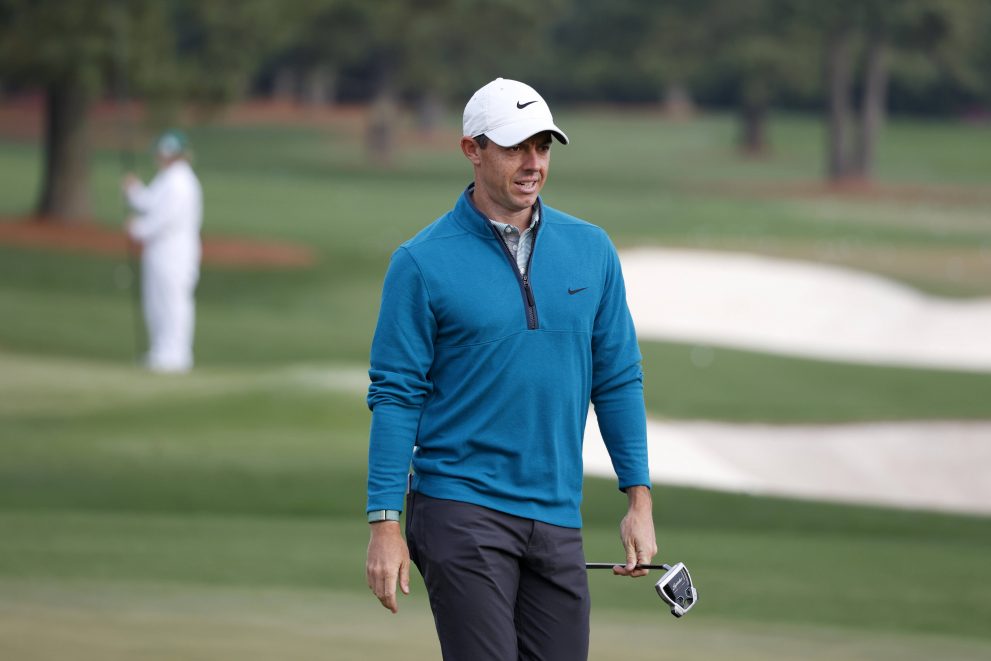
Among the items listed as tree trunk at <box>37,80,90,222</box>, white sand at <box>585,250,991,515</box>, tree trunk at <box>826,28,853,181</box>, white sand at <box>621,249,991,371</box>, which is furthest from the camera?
tree trunk at <box>826,28,853,181</box>

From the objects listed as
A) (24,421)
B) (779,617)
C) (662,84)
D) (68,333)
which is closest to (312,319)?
(68,333)

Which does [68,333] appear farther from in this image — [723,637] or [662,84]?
[662,84]

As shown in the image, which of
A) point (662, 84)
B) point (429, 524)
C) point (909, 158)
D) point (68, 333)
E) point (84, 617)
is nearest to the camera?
point (429, 524)

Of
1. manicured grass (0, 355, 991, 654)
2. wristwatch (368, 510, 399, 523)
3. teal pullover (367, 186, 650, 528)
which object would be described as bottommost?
manicured grass (0, 355, 991, 654)

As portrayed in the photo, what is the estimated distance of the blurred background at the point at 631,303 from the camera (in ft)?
26.1

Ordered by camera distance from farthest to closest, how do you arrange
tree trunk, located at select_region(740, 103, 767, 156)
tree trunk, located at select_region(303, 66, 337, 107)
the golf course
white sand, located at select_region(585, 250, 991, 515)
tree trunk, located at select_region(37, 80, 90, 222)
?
tree trunk, located at select_region(303, 66, 337, 107), tree trunk, located at select_region(740, 103, 767, 156), tree trunk, located at select_region(37, 80, 90, 222), white sand, located at select_region(585, 250, 991, 515), the golf course

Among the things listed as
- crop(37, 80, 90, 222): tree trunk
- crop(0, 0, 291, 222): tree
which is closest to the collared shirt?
crop(0, 0, 291, 222): tree

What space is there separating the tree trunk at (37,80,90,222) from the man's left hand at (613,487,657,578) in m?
23.4

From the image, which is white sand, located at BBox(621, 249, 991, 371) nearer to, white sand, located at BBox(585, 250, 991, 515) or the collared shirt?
white sand, located at BBox(585, 250, 991, 515)

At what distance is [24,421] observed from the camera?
13305 millimetres

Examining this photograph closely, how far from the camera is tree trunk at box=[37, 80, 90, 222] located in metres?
27.0

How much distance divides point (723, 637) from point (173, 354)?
10572 mm

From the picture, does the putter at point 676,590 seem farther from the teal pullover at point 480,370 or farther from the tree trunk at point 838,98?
the tree trunk at point 838,98

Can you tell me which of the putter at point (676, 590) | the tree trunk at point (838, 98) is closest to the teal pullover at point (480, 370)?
the putter at point (676, 590)
